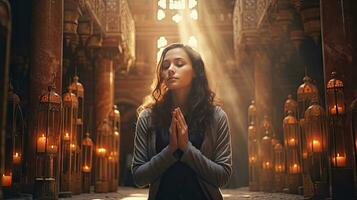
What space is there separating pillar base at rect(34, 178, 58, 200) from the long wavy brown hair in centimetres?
712

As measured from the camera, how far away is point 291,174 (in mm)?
13352

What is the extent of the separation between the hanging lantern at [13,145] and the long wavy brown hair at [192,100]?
6.94 meters

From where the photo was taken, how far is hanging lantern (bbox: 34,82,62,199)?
29.5 ft

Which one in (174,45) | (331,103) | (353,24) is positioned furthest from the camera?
(331,103)

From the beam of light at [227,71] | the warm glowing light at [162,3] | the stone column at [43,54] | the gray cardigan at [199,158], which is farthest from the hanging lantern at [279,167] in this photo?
the gray cardigan at [199,158]

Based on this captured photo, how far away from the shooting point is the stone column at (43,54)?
977 cm

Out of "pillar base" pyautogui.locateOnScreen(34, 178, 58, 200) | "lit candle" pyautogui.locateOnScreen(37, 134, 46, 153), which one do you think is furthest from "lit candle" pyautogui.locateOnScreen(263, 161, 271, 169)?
"lit candle" pyautogui.locateOnScreen(37, 134, 46, 153)

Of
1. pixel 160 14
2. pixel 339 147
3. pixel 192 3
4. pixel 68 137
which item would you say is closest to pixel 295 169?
pixel 339 147

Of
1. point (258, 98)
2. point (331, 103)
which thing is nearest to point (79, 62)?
point (258, 98)

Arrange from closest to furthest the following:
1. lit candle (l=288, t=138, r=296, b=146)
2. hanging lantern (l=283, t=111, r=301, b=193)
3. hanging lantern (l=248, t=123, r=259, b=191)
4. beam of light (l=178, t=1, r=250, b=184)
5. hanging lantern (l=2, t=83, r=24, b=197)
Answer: hanging lantern (l=2, t=83, r=24, b=197), hanging lantern (l=283, t=111, r=301, b=193), lit candle (l=288, t=138, r=296, b=146), hanging lantern (l=248, t=123, r=259, b=191), beam of light (l=178, t=1, r=250, b=184)

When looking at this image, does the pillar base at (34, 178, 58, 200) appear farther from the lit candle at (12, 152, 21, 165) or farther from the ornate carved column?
the ornate carved column

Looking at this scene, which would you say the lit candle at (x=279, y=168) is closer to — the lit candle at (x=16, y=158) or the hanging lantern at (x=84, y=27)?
the hanging lantern at (x=84, y=27)

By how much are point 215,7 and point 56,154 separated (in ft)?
52.3

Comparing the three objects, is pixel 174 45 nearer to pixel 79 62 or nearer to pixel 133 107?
pixel 79 62
